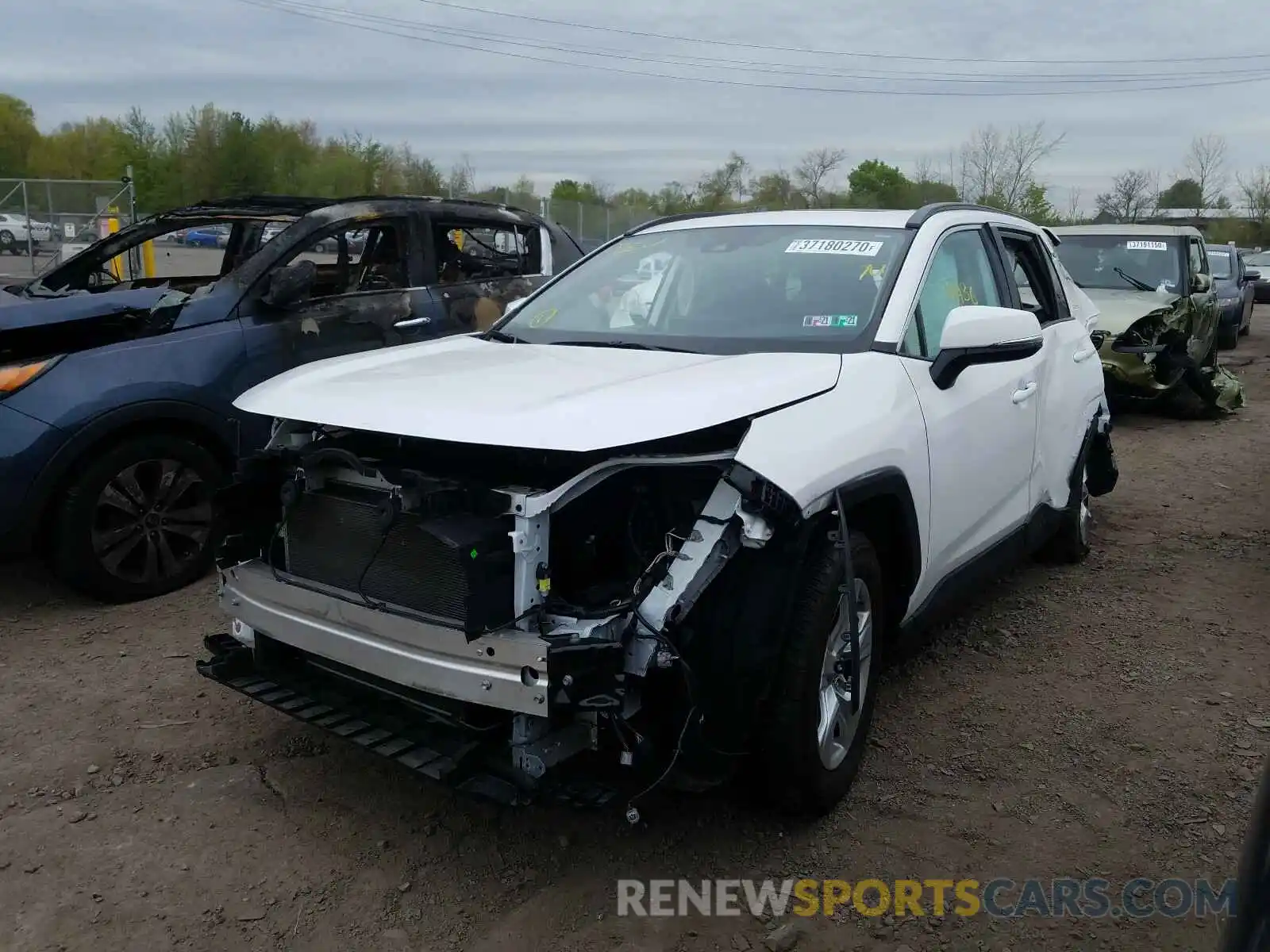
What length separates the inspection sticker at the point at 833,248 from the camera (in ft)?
12.8

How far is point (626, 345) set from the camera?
147 inches

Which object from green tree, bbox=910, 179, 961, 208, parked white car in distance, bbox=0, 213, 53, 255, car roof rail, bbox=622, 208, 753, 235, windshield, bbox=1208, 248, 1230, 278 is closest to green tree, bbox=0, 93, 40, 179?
parked white car in distance, bbox=0, 213, 53, 255

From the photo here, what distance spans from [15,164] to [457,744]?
63.2 meters

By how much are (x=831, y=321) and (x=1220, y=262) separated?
51.4ft

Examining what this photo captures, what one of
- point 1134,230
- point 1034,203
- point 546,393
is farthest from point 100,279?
point 1034,203

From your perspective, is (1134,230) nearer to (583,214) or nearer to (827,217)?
(827,217)

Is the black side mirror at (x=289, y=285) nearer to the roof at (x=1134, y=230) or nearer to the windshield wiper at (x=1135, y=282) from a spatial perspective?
the roof at (x=1134, y=230)

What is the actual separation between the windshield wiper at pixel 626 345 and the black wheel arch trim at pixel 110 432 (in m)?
1.44

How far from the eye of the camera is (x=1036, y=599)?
5.17 metres

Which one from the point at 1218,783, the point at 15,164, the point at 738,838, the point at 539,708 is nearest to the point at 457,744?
the point at 539,708

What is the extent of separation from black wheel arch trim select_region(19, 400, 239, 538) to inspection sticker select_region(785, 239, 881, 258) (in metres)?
2.34

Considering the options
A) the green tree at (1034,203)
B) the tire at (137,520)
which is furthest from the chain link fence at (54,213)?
the green tree at (1034,203)

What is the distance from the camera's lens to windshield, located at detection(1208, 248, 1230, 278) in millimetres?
15906

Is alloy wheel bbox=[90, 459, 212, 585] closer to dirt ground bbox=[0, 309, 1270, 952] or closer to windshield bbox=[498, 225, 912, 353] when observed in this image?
dirt ground bbox=[0, 309, 1270, 952]
